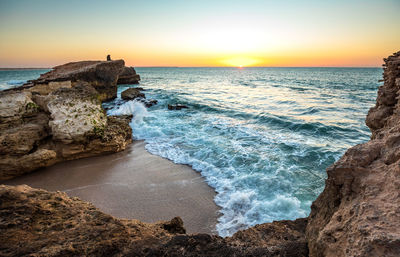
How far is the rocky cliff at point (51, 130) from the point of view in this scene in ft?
20.7

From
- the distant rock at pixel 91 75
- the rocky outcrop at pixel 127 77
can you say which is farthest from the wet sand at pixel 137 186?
the rocky outcrop at pixel 127 77

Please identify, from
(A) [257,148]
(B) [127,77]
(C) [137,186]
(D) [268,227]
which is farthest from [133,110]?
(B) [127,77]

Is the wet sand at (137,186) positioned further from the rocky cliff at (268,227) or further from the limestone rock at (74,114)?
the rocky cliff at (268,227)

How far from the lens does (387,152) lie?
6.09 ft

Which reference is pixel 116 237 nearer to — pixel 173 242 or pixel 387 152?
pixel 173 242

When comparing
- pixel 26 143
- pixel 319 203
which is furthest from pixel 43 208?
pixel 26 143

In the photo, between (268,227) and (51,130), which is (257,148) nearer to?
(268,227)

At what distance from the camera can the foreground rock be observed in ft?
5.95

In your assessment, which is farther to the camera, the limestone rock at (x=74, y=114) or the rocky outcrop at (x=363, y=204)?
the limestone rock at (x=74, y=114)

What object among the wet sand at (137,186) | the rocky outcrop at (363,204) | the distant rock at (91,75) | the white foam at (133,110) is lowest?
the wet sand at (137,186)

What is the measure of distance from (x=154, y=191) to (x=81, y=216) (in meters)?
3.46

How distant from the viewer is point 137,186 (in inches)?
230

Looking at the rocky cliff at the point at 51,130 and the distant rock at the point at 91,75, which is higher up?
the distant rock at the point at 91,75

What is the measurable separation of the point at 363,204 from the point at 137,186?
5231 millimetres
